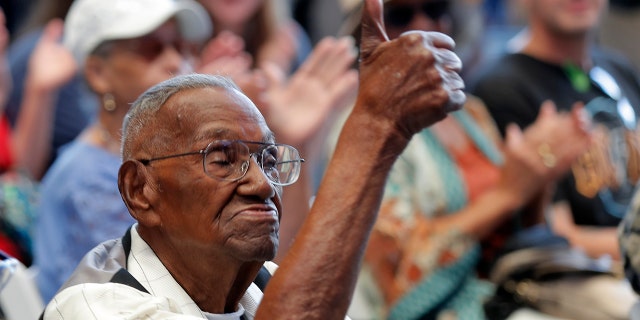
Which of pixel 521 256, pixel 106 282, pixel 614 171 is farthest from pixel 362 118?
pixel 614 171

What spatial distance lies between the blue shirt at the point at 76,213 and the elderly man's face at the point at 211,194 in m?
1.17

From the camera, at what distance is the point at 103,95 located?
3.49 metres

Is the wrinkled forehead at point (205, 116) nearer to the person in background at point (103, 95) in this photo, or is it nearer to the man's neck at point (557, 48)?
the person in background at point (103, 95)

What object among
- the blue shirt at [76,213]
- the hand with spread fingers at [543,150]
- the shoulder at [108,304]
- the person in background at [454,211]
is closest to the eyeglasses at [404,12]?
the person in background at [454,211]

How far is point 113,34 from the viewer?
3.49m

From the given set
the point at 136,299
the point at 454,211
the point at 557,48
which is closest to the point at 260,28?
the point at 557,48

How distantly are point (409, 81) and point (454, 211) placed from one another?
1725mm

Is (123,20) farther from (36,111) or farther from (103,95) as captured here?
(36,111)

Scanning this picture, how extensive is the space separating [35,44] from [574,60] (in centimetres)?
202

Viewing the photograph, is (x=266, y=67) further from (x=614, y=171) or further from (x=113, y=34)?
(x=614, y=171)

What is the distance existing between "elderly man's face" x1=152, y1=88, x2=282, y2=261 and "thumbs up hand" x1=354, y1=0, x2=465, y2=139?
22cm

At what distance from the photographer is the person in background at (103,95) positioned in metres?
3.25

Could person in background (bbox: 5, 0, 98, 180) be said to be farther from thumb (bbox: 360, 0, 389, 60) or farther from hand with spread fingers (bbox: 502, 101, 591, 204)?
thumb (bbox: 360, 0, 389, 60)

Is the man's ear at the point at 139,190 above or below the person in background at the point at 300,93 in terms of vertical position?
above
